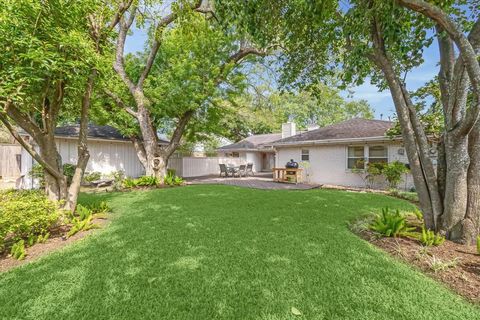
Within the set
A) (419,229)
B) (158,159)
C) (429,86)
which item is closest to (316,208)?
(419,229)

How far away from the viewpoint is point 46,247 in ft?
14.9

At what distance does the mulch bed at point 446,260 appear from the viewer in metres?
3.05

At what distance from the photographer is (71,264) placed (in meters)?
3.70

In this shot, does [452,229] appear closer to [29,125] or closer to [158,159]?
[29,125]

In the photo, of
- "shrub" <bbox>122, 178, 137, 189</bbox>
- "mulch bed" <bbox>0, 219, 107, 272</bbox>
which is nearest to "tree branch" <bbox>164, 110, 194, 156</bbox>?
"shrub" <bbox>122, 178, 137, 189</bbox>

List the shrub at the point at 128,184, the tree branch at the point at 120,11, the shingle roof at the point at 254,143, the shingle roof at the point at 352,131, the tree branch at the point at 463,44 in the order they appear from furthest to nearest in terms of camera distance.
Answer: the shingle roof at the point at 254,143, the shingle roof at the point at 352,131, the shrub at the point at 128,184, the tree branch at the point at 120,11, the tree branch at the point at 463,44

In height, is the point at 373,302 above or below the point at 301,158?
below

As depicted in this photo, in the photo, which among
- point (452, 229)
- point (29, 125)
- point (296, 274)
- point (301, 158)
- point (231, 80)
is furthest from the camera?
point (301, 158)

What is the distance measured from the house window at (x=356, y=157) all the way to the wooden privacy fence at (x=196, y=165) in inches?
490

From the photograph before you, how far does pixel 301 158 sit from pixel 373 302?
13216mm

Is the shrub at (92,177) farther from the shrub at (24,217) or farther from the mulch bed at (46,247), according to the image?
the mulch bed at (46,247)

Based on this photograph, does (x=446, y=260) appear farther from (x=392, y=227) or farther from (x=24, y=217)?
(x=24, y=217)

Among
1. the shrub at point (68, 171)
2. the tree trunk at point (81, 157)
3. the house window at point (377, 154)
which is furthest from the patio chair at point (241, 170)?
the tree trunk at point (81, 157)

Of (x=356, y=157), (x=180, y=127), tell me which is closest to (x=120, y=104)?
(x=180, y=127)
